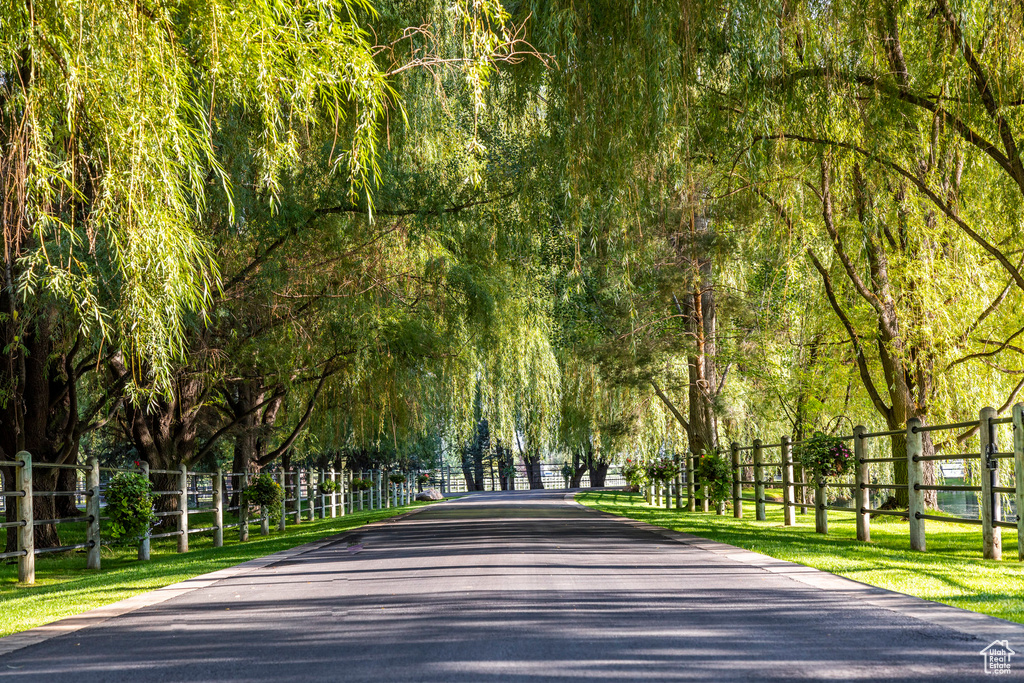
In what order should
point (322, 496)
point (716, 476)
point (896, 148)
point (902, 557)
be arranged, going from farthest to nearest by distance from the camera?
point (322, 496) → point (716, 476) → point (896, 148) → point (902, 557)

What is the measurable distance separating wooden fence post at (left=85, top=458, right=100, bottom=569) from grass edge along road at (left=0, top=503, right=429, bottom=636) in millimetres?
160

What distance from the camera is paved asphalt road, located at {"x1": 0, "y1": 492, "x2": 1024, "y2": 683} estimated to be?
413 cm

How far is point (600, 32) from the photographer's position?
27.1 feet

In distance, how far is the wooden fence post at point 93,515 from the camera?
11397 millimetres

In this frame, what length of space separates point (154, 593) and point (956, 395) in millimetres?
11758

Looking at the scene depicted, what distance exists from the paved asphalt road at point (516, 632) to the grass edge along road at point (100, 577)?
0.69m

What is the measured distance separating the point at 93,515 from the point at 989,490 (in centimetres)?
1004

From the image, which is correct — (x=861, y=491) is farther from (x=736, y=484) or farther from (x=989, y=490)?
(x=736, y=484)

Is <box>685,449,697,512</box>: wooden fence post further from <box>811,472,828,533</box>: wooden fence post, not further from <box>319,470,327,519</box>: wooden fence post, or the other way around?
<box>319,470,327,519</box>: wooden fence post

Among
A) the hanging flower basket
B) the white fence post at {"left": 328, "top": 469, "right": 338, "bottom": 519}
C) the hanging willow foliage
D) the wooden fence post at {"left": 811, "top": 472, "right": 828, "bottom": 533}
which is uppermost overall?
the hanging willow foliage

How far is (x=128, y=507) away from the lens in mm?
11656

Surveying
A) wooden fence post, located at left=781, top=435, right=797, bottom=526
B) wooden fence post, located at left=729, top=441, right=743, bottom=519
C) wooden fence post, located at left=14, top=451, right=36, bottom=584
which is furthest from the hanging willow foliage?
wooden fence post, located at left=729, top=441, right=743, bottom=519

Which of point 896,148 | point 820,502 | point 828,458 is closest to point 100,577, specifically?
point 828,458

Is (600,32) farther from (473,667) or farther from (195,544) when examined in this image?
(195,544)
